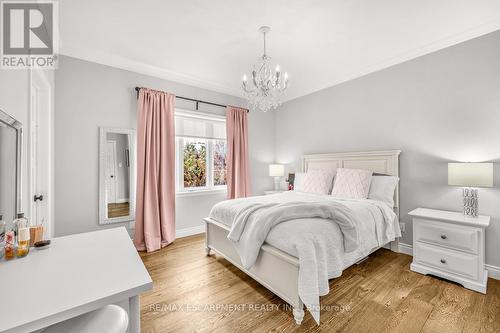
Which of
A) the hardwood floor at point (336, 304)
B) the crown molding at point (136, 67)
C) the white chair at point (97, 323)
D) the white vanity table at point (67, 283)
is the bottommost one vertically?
the hardwood floor at point (336, 304)

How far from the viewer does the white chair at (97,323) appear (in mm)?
800

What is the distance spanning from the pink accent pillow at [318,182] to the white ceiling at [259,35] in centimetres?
169

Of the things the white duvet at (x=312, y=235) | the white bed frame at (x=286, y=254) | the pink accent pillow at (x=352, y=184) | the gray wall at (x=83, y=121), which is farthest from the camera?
the pink accent pillow at (x=352, y=184)

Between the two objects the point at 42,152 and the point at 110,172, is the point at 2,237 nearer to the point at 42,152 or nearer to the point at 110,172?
the point at 42,152

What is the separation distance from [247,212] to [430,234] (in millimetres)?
2037

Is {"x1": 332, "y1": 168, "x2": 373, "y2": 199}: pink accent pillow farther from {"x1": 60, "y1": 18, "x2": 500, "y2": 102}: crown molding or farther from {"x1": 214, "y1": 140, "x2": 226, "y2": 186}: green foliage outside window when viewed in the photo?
{"x1": 214, "y1": 140, "x2": 226, "y2": 186}: green foliage outside window

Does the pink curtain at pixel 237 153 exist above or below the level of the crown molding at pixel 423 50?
below

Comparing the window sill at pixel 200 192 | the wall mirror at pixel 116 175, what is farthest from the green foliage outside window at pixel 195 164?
the wall mirror at pixel 116 175

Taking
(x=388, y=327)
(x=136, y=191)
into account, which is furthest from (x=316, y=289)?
(x=136, y=191)

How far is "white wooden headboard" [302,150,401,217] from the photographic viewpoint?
305 cm

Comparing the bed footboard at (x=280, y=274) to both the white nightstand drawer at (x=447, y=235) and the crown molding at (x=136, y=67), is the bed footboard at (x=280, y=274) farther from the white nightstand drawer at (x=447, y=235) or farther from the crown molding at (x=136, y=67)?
the crown molding at (x=136, y=67)

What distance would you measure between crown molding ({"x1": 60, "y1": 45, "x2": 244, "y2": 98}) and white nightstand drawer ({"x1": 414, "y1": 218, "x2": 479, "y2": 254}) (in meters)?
3.61

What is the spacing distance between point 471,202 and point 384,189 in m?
0.83

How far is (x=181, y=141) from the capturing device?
3820 millimetres
